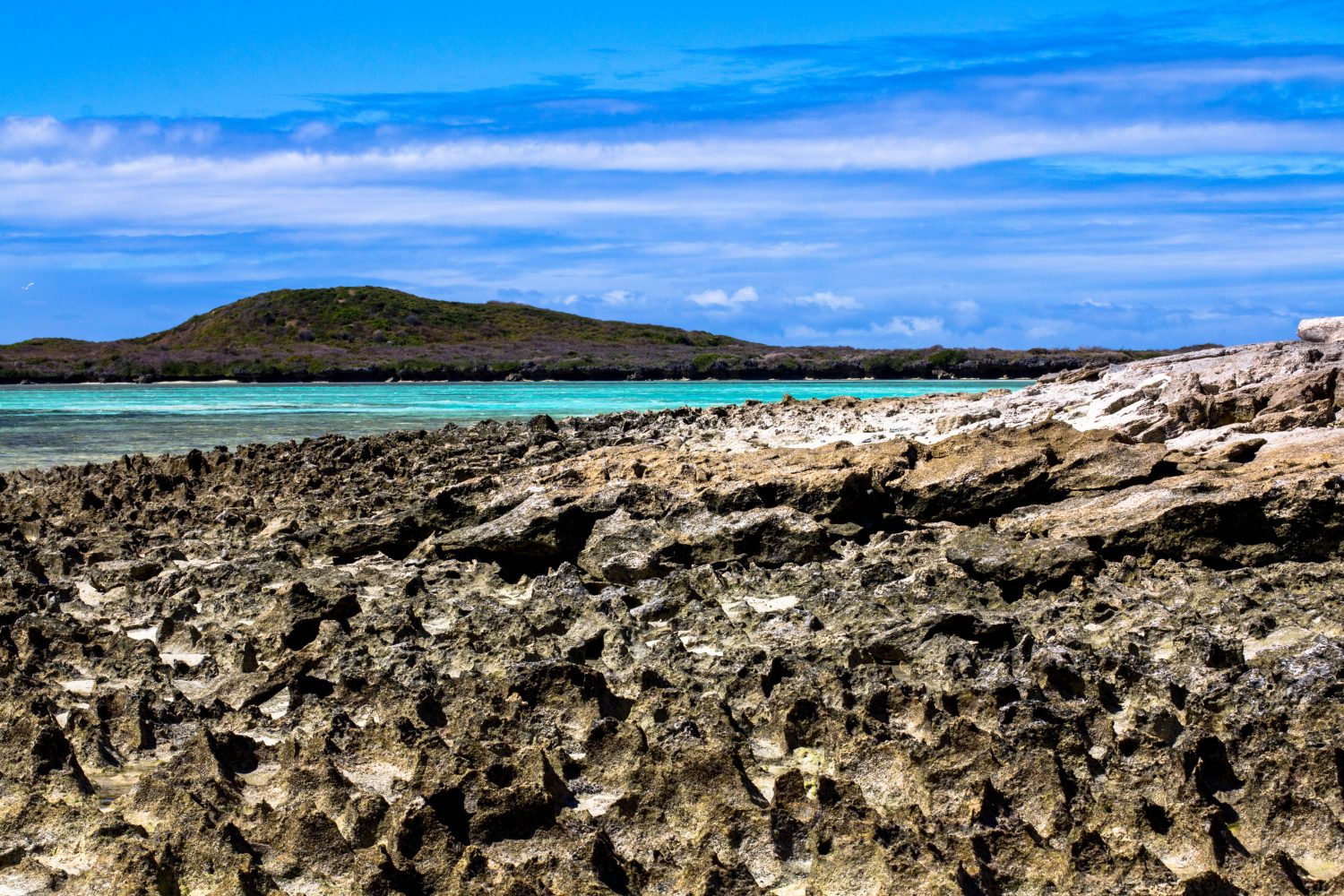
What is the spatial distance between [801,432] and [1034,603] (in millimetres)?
11749

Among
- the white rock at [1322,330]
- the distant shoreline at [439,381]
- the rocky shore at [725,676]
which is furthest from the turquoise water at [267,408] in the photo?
the white rock at [1322,330]

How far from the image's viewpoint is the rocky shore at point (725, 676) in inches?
215

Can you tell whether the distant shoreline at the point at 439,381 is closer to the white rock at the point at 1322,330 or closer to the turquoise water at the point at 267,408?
the turquoise water at the point at 267,408

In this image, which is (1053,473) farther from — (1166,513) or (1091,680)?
(1091,680)

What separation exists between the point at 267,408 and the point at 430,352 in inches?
2312

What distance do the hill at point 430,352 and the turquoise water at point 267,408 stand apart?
308 cm

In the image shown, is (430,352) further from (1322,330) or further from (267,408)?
(1322,330)

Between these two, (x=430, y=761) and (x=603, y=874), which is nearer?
(x=603, y=874)

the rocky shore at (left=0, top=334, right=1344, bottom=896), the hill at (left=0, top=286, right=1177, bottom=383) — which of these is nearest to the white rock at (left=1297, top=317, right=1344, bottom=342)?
the rocky shore at (left=0, top=334, right=1344, bottom=896)

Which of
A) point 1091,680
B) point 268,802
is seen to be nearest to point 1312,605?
point 1091,680

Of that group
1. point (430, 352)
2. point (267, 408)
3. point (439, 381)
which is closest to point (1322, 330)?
point (267, 408)

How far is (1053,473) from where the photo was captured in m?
12.1

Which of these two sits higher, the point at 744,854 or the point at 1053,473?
the point at 1053,473

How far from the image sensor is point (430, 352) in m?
115
